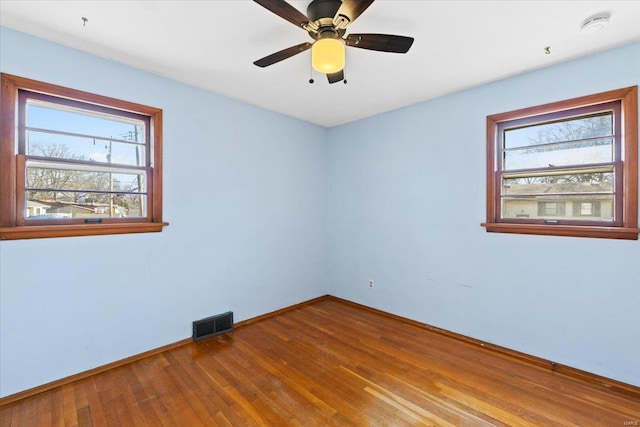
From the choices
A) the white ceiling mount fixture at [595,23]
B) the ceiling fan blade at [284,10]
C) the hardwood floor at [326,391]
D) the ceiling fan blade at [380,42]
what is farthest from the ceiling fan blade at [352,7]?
the hardwood floor at [326,391]

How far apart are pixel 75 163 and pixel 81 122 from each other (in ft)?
1.18

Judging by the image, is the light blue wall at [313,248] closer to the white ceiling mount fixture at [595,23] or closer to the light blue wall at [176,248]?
the light blue wall at [176,248]

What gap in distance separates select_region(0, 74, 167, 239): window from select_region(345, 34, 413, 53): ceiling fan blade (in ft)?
6.47

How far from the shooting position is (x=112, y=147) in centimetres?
249

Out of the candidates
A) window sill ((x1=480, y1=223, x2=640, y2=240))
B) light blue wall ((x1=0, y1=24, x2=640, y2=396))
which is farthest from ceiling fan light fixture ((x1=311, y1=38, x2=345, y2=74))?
window sill ((x1=480, y1=223, x2=640, y2=240))

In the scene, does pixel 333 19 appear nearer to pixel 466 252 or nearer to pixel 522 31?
pixel 522 31

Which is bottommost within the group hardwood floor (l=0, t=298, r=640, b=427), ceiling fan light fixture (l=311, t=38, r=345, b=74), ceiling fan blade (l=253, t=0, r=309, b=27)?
hardwood floor (l=0, t=298, r=640, b=427)

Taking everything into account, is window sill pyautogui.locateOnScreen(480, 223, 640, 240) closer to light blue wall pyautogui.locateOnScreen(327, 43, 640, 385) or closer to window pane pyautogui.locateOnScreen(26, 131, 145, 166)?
light blue wall pyautogui.locateOnScreen(327, 43, 640, 385)

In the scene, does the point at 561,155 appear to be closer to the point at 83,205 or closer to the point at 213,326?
the point at 213,326

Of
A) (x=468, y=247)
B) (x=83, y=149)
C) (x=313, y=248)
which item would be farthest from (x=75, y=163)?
(x=468, y=247)

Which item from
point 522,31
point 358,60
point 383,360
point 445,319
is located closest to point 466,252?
point 445,319

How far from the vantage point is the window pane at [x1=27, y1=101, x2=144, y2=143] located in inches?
85.4

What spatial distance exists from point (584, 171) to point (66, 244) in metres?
4.27

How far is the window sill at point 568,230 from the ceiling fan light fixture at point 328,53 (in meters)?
2.12
